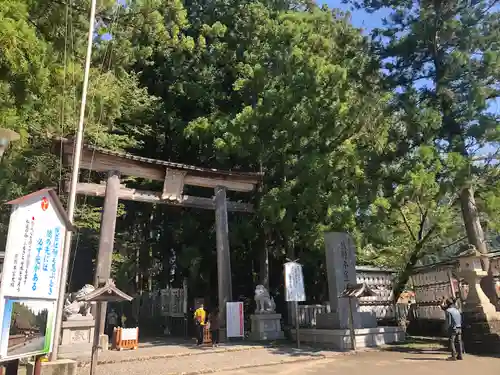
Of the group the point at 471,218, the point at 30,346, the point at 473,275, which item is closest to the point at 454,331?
the point at 473,275

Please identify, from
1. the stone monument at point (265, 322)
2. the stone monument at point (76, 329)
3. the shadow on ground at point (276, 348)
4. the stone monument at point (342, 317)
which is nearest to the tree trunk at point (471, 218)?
the stone monument at point (342, 317)

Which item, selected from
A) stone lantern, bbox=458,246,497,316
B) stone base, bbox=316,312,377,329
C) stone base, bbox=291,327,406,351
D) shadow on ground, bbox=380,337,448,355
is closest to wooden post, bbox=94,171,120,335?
stone base, bbox=291,327,406,351

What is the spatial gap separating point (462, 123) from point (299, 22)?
7019mm

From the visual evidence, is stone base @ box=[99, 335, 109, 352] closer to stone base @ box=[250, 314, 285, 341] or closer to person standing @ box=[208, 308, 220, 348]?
person standing @ box=[208, 308, 220, 348]

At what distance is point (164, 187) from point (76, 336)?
549cm

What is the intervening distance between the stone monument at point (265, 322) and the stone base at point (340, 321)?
160cm

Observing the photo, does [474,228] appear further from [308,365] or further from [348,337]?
[308,365]

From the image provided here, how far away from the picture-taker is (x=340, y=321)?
38.4 feet

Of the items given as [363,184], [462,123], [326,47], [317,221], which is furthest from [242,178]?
[462,123]

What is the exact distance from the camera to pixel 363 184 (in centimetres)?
1228

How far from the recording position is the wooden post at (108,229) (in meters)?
12.1

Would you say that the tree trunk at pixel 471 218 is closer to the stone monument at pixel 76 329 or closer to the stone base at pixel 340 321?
the stone base at pixel 340 321

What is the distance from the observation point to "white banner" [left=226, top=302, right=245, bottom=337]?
12.9 m

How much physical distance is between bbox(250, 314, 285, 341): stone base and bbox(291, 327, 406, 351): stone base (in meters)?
0.91
